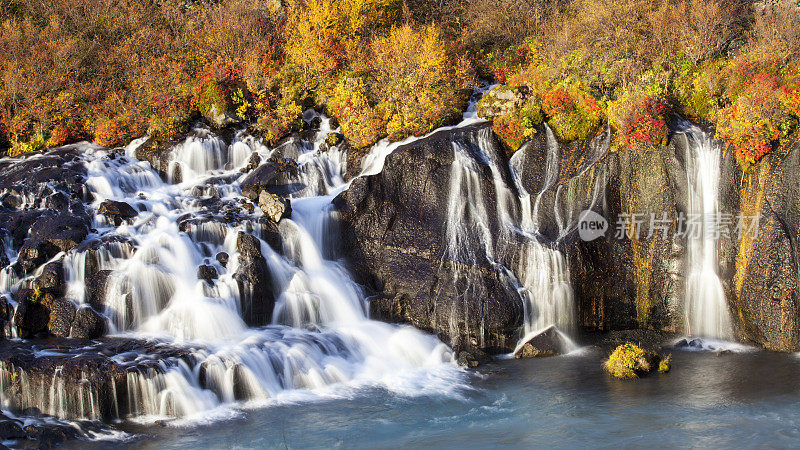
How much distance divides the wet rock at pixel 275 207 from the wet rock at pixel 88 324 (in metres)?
6.01

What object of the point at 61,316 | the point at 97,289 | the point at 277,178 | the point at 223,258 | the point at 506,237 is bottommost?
the point at 61,316

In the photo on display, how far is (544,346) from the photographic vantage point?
1916 cm

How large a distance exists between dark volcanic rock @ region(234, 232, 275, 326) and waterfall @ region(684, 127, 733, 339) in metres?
12.9

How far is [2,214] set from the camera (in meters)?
21.1

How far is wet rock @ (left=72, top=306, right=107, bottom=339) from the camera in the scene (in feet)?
58.6

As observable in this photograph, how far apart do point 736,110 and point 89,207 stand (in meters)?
21.2

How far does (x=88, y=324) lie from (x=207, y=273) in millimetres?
3475

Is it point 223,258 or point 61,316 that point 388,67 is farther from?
point 61,316

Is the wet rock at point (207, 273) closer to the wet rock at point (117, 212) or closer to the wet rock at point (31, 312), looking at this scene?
the wet rock at point (117, 212)

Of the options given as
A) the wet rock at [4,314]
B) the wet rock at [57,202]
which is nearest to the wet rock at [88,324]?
the wet rock at [4,314]

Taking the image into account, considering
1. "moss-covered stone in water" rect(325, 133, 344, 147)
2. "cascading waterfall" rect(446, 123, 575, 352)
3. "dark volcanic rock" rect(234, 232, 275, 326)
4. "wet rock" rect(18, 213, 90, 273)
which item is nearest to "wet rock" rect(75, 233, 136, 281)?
"wet rock" rect(18, 213, 90, 273)

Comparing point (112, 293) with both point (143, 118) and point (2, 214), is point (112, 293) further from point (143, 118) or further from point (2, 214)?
point (143, 118)

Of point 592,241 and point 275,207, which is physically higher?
point 275,207

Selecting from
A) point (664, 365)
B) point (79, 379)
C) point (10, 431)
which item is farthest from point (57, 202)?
point (664, 365)
